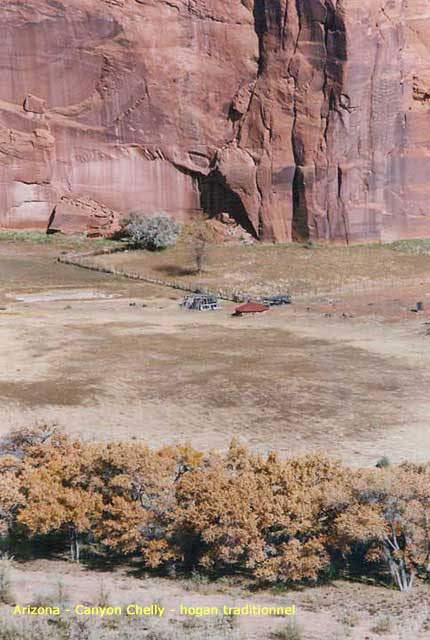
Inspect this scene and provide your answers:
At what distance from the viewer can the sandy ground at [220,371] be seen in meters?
22.3

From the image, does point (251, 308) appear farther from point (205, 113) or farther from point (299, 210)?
point (205, 113)

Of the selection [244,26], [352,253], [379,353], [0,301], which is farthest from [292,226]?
[379,353]

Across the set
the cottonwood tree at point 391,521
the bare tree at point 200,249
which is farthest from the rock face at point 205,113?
the cottonwood tree at point 391,521

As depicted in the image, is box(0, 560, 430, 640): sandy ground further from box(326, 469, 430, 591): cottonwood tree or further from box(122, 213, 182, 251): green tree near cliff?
box(122, 213, 182, 251): green tree near cliff

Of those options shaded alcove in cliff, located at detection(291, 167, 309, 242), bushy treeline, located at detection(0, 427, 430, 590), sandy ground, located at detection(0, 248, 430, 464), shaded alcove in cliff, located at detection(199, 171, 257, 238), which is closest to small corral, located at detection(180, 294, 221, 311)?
sandy ground, located at detection(0, 248, 430, 464)

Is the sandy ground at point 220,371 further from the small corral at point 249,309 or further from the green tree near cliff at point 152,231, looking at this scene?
the green tree near cliff at point 152,231

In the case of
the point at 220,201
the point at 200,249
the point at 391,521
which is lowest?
the point at 391,521

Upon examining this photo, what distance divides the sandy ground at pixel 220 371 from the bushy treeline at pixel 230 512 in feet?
15.9

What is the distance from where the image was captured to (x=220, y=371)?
98.3 ft

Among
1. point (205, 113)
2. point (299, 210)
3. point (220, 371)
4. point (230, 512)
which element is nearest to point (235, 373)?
point (220, 371)

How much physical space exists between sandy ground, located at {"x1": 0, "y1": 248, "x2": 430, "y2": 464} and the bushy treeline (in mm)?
4845

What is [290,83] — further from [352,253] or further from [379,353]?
[379,353]

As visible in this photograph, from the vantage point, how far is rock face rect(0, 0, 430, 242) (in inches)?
2384

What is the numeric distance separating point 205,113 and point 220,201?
6883 millimetres
